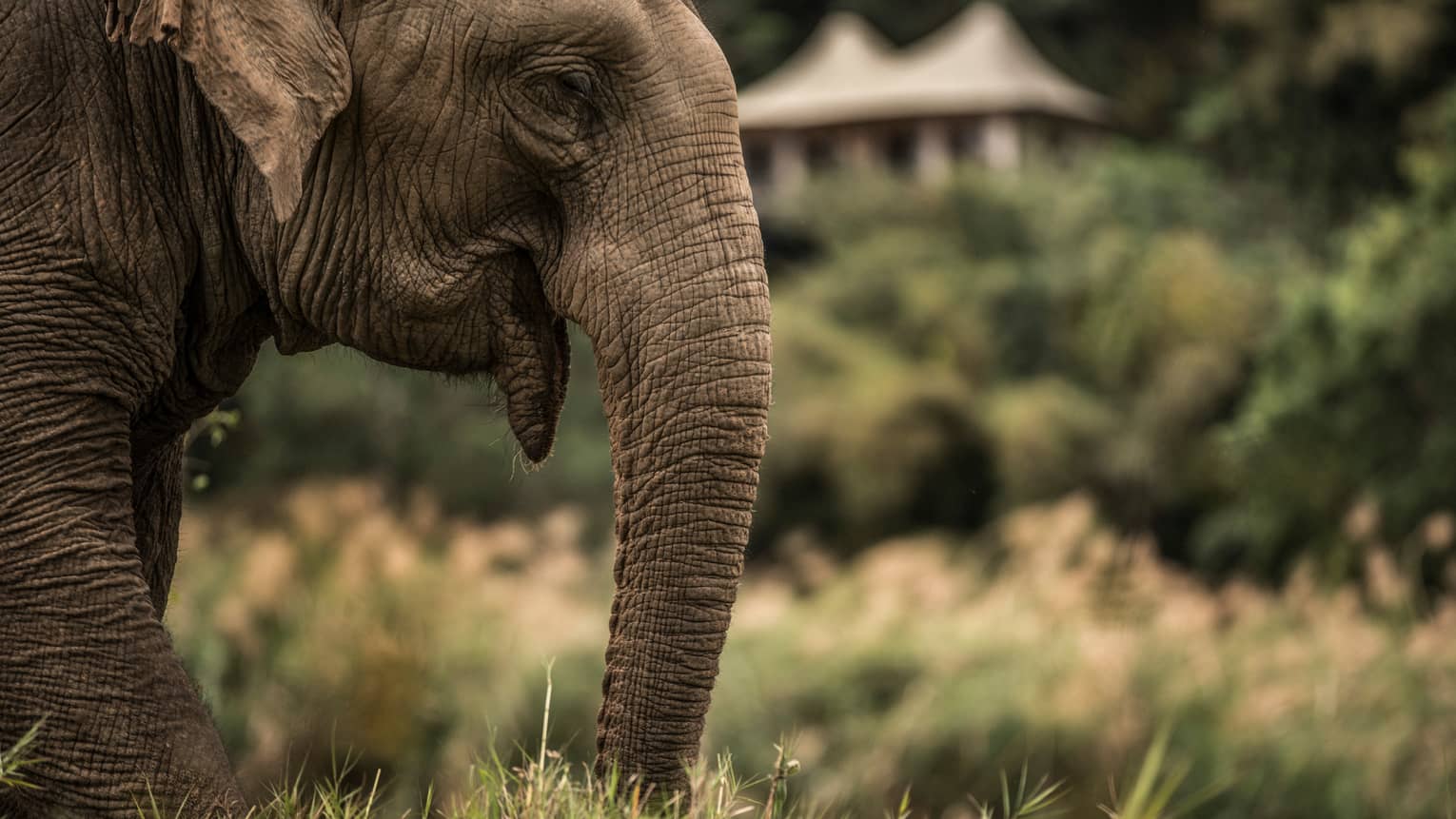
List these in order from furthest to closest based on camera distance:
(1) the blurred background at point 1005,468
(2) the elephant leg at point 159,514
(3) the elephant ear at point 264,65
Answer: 1. (1) the blurred background at point 1005,468
2. (2) the elephant leg at point 159,514
3. (3) the elephant ear at point 264,65

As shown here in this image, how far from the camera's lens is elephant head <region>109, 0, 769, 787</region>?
15.3 feet

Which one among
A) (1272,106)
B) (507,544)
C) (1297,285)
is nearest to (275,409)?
(507,544)

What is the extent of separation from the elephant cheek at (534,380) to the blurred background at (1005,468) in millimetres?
462

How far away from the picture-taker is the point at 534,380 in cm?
501

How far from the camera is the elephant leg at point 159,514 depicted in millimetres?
5645

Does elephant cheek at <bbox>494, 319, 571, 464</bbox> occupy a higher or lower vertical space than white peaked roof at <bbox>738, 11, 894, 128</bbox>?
higher

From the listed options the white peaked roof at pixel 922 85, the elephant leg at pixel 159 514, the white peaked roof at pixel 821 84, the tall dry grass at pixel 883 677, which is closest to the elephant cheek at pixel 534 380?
the elephant leg at pixel 159 514

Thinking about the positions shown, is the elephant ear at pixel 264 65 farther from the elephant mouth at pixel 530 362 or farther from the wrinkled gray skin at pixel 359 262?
the elephant mouth at pixel 530 362

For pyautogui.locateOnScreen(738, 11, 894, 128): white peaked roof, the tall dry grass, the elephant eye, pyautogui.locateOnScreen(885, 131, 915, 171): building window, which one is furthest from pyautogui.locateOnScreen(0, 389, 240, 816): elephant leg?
pyautogui.locateOnScreen(885, 131, 915, 171): building window

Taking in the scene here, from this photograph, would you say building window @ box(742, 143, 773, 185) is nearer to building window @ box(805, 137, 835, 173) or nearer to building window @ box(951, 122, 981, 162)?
building window @ box(805, 137, 835, 173)

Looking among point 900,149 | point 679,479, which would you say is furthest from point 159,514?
point 900,149

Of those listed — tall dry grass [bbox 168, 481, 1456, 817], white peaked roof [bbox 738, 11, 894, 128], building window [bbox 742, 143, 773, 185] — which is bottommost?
building window [bbox 742, 143, 773, 185]

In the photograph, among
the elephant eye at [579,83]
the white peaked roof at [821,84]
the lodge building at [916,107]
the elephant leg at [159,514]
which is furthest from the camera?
the white peaked roof at [821,84]

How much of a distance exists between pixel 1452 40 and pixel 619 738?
4358 cm
